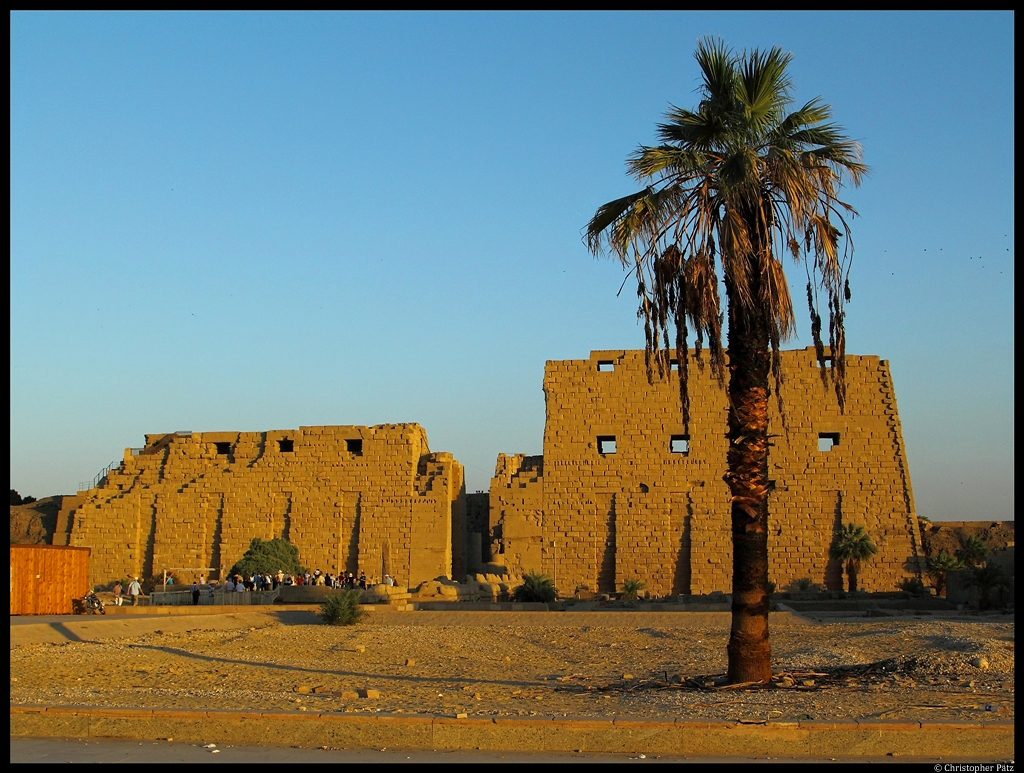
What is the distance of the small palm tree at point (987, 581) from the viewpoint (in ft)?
72.4

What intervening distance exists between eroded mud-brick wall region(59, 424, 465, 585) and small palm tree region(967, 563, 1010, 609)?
16.1 metres

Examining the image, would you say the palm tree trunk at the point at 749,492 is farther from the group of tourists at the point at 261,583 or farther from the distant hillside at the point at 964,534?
the distant hillside at the point at 964,534

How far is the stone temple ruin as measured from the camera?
32531 mm

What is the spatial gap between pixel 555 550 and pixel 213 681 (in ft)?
73.7

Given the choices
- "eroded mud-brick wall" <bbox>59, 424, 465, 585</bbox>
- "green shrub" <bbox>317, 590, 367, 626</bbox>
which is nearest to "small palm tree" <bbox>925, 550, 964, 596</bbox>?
"eroded mud-brick wall" <bbox>59, 424, 465, 585</bbox>

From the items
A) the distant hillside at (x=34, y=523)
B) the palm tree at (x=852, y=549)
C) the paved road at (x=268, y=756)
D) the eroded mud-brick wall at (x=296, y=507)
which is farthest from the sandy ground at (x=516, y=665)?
the distant hillside at (x=34, y=523)

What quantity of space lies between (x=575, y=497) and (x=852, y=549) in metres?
8.11

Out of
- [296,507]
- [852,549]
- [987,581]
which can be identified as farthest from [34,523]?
[987,581]

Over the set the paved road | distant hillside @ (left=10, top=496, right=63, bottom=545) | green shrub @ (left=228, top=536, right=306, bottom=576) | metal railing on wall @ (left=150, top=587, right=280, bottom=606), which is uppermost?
distant hillside @ (left=10, top=496, right=63, bottom=545)

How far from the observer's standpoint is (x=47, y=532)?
41.2m

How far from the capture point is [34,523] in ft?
137

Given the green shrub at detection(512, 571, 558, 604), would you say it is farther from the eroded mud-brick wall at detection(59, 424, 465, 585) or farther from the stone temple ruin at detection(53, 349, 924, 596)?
the eroded mud-brick wall at detection(59, 424, 465, 585)

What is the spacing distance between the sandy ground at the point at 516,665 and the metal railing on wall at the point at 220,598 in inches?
104

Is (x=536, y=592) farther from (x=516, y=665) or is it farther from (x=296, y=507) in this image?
(x=296, y=507)
